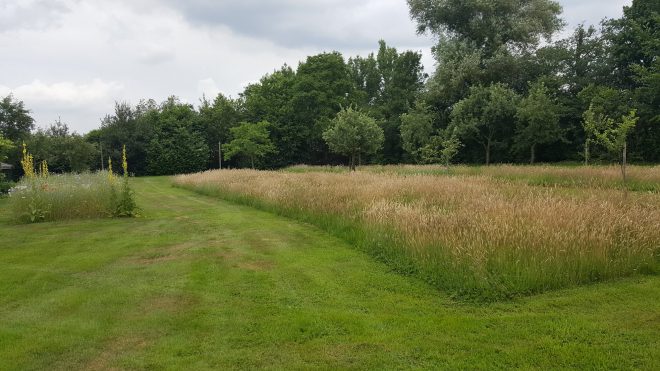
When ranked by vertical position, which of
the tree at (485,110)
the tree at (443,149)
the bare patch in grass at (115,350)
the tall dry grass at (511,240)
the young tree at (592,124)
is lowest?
the bare patch in grass at (115,350)

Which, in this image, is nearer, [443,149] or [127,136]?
[443,149]

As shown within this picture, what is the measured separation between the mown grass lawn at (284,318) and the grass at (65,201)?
4456 millimetres

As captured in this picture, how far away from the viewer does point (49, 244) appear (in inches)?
323

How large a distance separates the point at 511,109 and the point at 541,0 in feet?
33.7

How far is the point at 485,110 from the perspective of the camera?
2755 centimetres

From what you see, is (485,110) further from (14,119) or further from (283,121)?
(14,119)

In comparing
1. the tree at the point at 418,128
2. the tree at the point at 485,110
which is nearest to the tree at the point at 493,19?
the tree at the point at 485,110

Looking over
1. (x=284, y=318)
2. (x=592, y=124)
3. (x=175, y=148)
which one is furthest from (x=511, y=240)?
(x=175, y=148)

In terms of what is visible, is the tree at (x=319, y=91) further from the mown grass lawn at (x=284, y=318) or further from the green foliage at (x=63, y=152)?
the mown grass lawn at (x=284, y=318)

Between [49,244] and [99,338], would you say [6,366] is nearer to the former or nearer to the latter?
[99,338]

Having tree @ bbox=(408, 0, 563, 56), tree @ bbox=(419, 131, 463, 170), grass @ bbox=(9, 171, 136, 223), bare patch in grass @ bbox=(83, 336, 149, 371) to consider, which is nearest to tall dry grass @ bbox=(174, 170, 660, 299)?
bare patch in grass @ bbox=(83, 336, 149, 371)

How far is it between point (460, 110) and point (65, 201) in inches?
906

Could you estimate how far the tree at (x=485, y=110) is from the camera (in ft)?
88.9

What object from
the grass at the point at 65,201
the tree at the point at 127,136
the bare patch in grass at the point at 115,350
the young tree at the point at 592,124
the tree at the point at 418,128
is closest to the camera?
the bare patch in grass at the point at 115,350
